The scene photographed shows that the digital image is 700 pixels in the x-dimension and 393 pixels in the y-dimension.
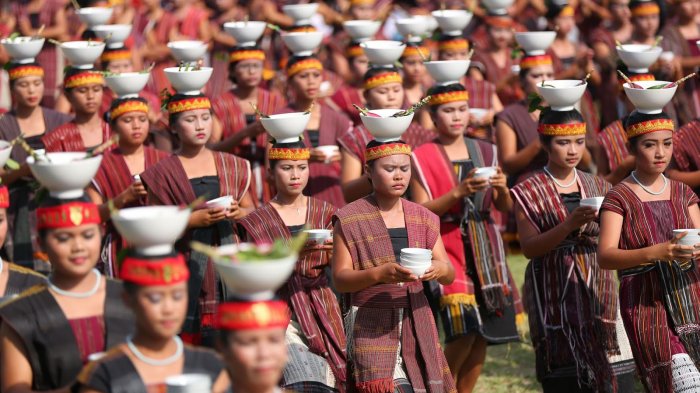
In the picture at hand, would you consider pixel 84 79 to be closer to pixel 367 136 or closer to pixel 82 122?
pixel 82 122

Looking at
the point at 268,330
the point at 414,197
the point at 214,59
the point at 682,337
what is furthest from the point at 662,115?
the point at 214,59

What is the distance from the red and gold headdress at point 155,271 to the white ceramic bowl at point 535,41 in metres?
5.81

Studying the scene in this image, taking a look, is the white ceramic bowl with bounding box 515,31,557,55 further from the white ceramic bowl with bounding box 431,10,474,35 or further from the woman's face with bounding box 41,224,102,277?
the woman's face with bounding box 41,224,102,277

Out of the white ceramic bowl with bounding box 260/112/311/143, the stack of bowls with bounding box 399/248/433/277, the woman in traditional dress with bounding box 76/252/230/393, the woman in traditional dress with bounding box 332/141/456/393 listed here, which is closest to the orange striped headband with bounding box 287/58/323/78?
the white ceramic bowl with bounding box 260/112/311/143

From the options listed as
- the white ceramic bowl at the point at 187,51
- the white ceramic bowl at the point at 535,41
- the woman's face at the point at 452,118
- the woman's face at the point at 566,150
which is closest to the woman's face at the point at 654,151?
the woman's face at the point at 566,150

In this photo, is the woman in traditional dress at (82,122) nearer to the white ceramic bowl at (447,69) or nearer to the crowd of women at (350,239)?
the crowd of women at (350,239)

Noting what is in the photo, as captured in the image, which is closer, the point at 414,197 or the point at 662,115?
the point at 662,115

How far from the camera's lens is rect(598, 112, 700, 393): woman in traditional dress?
6965 millimetres

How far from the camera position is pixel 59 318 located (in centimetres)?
565

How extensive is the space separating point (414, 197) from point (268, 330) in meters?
3.52

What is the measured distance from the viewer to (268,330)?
496 centimetres

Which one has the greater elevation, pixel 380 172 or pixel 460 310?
pixel 380 172

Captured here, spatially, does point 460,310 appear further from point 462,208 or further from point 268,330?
point 268,330

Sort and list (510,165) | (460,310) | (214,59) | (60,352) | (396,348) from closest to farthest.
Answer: (60,352) < (396,348) < (460,310) < (510,165) < (214,59)
